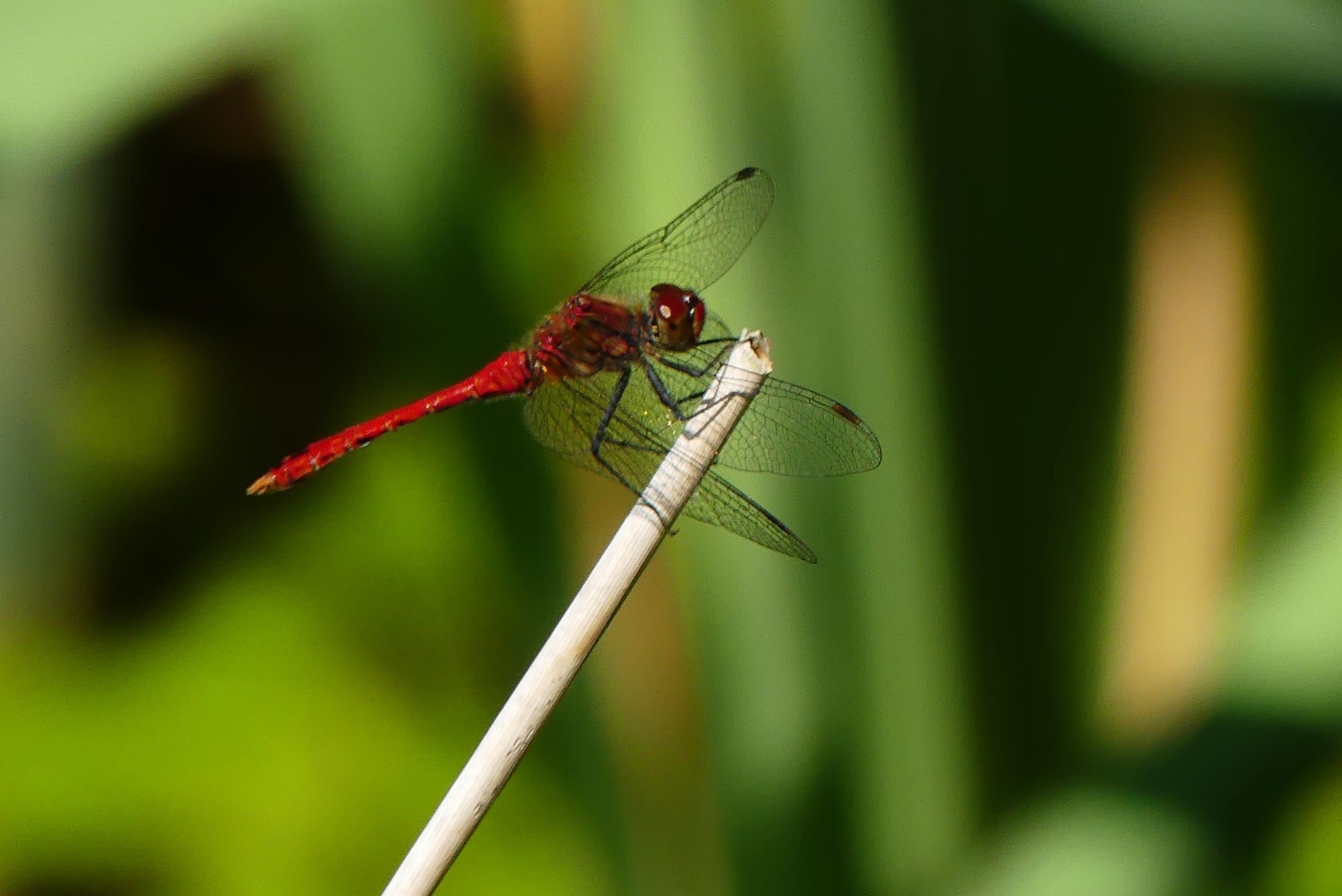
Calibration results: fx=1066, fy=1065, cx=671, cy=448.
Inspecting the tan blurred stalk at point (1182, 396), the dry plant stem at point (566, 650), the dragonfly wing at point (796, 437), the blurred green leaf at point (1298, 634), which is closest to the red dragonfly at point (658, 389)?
the dragonfly wing at point (796, 437)

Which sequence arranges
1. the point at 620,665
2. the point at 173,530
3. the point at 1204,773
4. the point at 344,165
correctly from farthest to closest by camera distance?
the point at 173,530
the point at 620,665
the point at 344,165
the point at 1204,773

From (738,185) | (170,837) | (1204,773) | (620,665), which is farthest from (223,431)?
(1204,773)

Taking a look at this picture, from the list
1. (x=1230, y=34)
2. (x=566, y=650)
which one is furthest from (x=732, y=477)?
(x=1230, y=34)

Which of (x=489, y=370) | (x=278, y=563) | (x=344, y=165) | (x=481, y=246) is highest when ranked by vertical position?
(x=344, y=165)

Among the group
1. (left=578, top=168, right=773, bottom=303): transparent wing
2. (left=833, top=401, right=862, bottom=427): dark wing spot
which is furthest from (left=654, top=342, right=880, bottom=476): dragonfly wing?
(left=578, top=168, right=773, bottom=303): transparent wing

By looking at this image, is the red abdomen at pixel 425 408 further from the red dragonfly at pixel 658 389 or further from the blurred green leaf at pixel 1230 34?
the blurred green leaf at pixel 1230 34

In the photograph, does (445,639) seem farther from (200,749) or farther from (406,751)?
(200,749)
